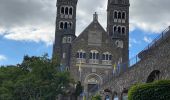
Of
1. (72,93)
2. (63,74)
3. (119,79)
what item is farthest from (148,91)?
(72,93)

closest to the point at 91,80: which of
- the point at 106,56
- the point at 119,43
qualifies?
the point at 106,56

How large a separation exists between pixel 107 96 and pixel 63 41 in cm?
3758

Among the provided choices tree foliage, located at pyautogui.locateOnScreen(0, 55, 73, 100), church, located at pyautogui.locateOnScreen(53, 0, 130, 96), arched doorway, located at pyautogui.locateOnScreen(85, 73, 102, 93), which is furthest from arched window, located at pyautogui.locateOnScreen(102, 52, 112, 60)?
tree foliage, located at pyautogui.locateOnScreen(0, 55, 73, 100)

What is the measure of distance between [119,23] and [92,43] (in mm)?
8564

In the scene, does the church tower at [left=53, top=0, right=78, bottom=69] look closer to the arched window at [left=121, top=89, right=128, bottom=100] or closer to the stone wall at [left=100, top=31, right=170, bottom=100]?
the stone wall at [left=100, top=31, right=170, bottom=100]

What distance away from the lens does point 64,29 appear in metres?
84.1

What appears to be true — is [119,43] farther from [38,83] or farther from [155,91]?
[155,91]

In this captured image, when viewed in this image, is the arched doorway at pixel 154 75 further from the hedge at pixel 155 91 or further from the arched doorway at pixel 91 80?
the arched doorway at pixel 91 80

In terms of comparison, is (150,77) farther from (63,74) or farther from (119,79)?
(63,74)

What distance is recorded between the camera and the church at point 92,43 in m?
80.6

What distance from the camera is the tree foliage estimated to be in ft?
188

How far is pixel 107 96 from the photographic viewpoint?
1804 inches

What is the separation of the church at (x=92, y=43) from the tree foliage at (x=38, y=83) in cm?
1851

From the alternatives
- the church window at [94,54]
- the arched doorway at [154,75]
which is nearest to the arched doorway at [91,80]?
the church window at [94,54]
